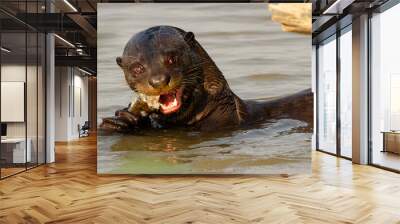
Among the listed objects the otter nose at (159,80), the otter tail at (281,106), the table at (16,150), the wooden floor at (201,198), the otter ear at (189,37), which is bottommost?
the wooden floor at (201,198)

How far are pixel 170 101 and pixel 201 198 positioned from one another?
2052mm

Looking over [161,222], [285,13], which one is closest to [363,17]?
[285,13]

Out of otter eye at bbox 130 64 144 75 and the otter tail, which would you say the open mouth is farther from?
the otter tail

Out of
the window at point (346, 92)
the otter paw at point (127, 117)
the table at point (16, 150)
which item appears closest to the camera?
the otter paw at point (127, 117)

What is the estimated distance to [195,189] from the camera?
5.42 m

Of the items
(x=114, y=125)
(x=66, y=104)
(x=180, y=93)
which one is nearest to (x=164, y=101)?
(x=180, y=93)

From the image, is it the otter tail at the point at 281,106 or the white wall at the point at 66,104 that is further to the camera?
the white wall at the point at 66,104

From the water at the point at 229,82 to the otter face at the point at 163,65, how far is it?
0.48 ft

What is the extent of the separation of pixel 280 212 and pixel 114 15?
4.22 m

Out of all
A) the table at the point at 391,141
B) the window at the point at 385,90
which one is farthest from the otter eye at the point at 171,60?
the table at the point at 391,141

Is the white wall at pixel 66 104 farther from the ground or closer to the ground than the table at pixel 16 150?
farther from the ground

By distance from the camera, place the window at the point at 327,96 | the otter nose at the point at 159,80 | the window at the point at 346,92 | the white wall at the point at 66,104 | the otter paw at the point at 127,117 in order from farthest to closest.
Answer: the white wall at the point at 66,104, the window at the point at 327,96, the window at the point at 346,92, the otter paw at the point at 127,117, the otter nose at the point at 159,80

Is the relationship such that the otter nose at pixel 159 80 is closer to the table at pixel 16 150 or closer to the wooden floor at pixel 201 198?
the wooden floor at pixel 201 198

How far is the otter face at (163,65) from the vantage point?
6277 mm
